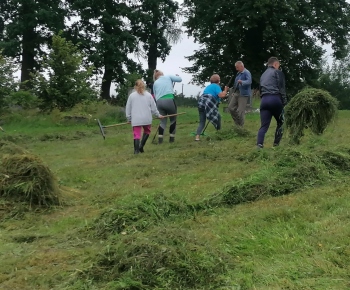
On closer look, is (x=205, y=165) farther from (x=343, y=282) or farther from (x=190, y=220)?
(x=343, y=282)

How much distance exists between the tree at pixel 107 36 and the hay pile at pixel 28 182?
1046 inches

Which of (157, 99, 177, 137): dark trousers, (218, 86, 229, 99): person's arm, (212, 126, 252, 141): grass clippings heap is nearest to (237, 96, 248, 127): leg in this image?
(218, 86, 229, 99): person's arm

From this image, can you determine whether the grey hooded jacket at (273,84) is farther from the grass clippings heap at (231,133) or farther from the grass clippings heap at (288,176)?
the grass clippings heap at (231,133)

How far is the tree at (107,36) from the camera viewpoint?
33281 millimetres

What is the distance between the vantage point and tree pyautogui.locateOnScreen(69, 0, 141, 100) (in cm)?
3328

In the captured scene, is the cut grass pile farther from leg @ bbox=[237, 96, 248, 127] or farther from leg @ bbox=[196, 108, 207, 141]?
leg @ bbox=[237, 96, 248, 127]

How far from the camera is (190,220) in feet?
17.0

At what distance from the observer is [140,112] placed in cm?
1083

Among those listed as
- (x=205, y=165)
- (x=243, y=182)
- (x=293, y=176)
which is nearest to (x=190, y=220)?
(x=243, y=182)

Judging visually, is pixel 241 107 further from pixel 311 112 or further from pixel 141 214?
pixel 141 214

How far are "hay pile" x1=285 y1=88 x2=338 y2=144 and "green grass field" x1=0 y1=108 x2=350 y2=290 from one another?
0.39m

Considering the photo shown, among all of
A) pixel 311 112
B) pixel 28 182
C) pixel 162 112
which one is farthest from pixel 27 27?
pixel 28 182

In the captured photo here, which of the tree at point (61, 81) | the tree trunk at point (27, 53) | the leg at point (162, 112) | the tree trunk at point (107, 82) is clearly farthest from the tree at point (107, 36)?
the leg at point (162, 112)

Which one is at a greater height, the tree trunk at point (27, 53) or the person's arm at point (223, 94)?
the tree trunk at point (27, 53)
